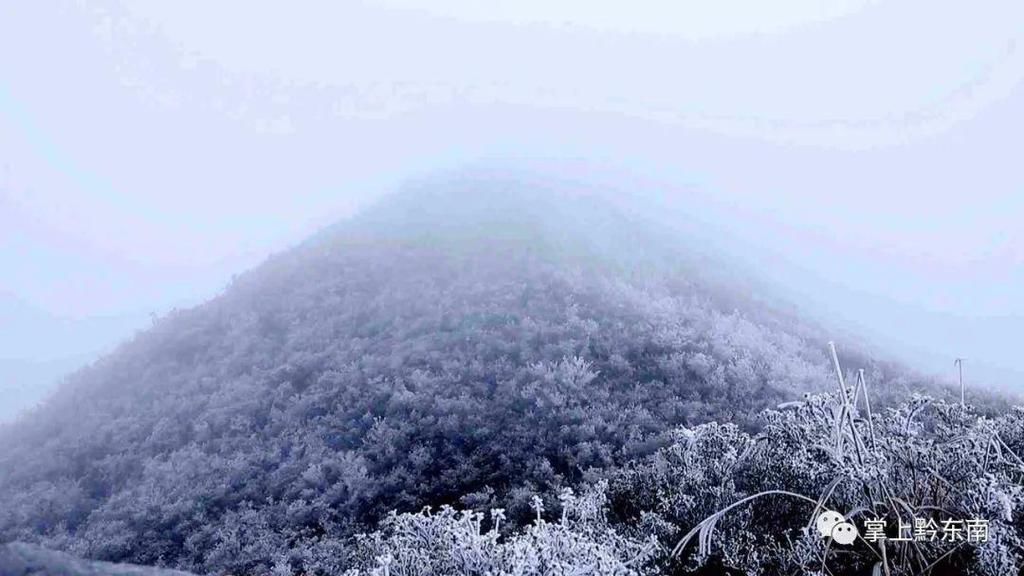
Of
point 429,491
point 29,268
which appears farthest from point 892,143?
point 29,268

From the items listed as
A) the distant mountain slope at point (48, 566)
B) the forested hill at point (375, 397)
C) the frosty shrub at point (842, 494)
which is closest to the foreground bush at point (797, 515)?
the frosty shrub at point (842, 494)

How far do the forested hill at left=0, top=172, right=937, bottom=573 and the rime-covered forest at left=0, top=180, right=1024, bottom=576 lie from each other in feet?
0.20

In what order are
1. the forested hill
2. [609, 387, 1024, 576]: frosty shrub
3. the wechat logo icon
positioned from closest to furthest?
[609, 387, 1024, 576]: frosty shrub, the wechat logo icon, the forested hill

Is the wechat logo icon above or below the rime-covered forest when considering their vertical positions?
above

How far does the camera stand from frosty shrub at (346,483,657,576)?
431 cm

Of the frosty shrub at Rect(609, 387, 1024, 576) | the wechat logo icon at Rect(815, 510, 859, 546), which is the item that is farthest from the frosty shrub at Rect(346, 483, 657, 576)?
the wechat logo icon at Rect(815, 510, 859, 546)

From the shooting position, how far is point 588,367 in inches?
523

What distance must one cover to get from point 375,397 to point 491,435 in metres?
2.98

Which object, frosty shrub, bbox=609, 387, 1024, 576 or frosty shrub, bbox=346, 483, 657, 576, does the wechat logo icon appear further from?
frosty shrub, bbox=346, 483, 657, 576

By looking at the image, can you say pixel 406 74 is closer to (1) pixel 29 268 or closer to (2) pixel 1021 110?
(1) pixel 29 268

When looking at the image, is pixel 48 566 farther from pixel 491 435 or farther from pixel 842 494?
pixel 491 435

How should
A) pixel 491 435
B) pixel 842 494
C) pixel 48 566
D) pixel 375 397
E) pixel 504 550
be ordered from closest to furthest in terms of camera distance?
pixel 48 566, pixel 504 550, pixel 842 494, pixel 491 435, pixel 375 397

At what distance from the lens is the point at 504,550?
479 centimetres

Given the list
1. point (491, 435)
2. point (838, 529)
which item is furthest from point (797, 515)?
point (491, 435)
